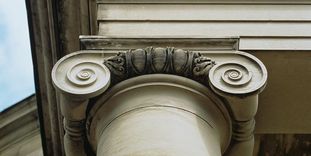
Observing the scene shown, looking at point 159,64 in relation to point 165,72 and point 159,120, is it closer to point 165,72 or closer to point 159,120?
point 165,72

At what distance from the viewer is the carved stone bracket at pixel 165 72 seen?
11.6 meters

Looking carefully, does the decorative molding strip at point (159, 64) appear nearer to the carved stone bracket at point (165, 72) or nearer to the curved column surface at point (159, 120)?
the carved stone bracket at point (165, 72)

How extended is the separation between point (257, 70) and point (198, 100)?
101 centimetres

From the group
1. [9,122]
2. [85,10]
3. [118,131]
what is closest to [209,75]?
[118,131]

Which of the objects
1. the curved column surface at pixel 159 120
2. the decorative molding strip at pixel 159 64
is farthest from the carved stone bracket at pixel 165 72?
the curved column surface at pixel 159 120

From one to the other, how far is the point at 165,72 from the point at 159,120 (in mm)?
1288

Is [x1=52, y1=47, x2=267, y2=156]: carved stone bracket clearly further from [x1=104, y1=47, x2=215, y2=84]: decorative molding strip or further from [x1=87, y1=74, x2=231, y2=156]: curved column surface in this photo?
[x1=87, y1=74, x2=231, y2=156]: curved column surface

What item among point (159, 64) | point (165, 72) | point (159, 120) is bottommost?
point (159, 120)

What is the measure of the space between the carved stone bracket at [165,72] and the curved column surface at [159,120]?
14 cm

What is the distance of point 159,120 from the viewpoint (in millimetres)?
10742

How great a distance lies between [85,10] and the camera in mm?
14578

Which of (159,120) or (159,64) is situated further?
(159,64)

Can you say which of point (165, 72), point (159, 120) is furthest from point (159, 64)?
point (159, 120)

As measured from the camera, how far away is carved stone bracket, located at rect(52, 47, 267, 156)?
38.2 ft
